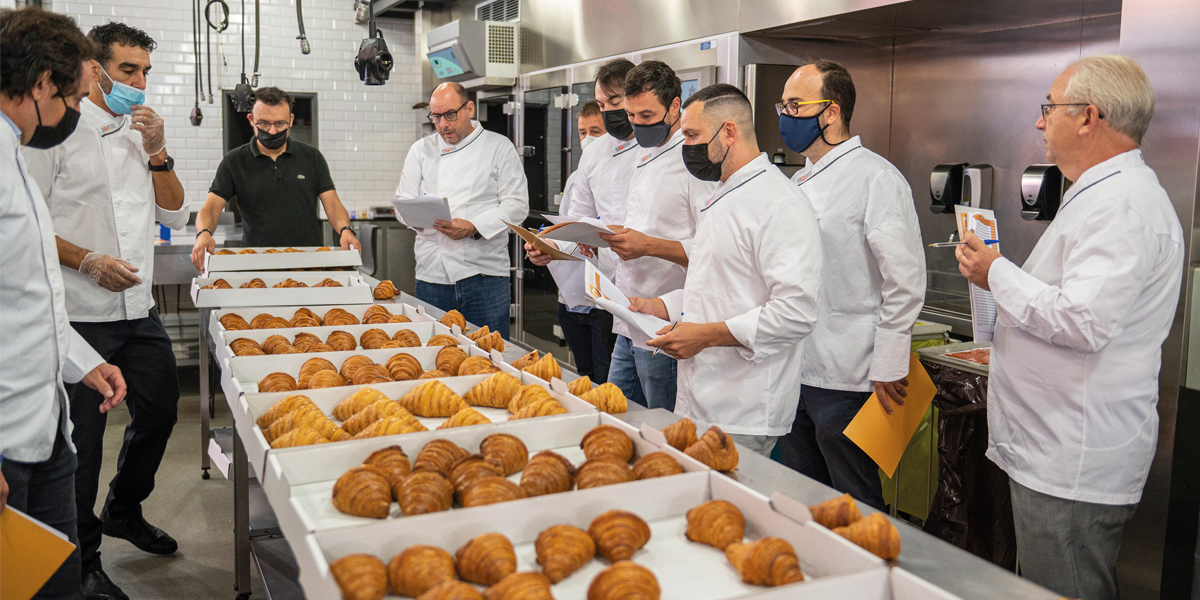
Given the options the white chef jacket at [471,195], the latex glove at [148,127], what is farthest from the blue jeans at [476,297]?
the latex glove at [148,127]

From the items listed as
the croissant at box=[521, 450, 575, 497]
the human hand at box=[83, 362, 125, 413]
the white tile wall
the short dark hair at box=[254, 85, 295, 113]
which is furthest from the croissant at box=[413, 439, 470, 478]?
the white tile wall

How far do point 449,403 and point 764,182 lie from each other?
42.6 inches

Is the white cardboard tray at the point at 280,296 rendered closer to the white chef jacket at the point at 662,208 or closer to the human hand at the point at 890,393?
the white chef jacket at the point at 662,208

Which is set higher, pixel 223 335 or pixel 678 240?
pixel 678 240

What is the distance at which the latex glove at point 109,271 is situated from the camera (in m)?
2.73

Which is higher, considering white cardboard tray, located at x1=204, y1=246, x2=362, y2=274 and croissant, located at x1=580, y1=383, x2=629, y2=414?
white cardboard tray, located at x1=204, y1=246, x2=362, y2=274

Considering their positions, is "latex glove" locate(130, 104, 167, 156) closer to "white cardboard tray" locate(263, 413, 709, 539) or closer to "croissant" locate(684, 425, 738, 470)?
"white cardboard tray" locate(263, 413, 709, 539)

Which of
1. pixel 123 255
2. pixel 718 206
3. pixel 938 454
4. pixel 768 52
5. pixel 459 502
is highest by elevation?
pixel 768 52

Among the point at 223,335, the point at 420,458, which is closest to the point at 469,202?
the point at 223,335

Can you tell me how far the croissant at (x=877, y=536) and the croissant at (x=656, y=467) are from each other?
0.34m

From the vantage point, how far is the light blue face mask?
295cm

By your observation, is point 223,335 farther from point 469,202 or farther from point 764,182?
point 469,202

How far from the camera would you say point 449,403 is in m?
1.95

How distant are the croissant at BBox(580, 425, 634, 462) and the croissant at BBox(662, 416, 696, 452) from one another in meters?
0.07
